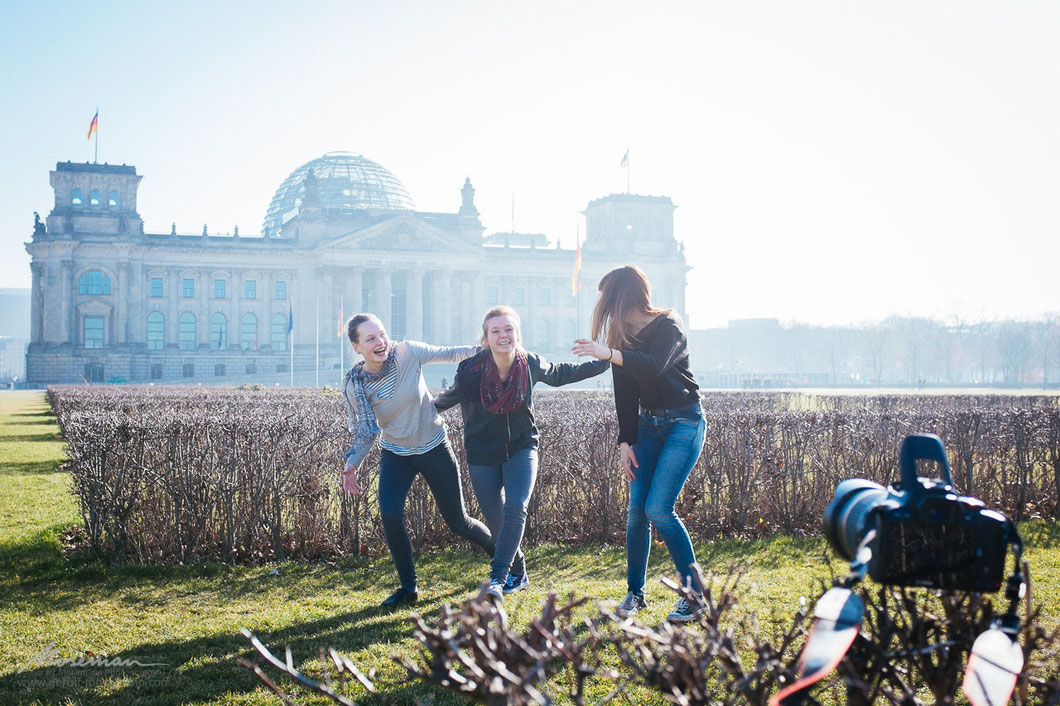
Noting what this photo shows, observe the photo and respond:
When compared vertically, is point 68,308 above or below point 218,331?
above

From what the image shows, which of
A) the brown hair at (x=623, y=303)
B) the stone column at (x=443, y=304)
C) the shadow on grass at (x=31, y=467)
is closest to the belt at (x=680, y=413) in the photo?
the brown hair at (x=623, y=303)

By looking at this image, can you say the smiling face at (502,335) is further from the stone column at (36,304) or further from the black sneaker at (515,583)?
the stone column at (36,304)

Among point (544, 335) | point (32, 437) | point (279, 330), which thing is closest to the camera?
point (32, 437)

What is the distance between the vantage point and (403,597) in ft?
19.0

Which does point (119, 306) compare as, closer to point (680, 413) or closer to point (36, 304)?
point (36, 304)

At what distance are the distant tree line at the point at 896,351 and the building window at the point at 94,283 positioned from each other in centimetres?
5555

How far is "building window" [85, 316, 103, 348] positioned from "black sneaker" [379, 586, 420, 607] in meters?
72.2

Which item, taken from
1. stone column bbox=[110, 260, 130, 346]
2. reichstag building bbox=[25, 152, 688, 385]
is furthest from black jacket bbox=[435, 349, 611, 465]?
stone column bbox=[110, 260, 130, 346]

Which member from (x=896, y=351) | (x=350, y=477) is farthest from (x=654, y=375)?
(x=896, y=351)

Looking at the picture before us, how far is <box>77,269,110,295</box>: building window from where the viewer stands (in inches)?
2709

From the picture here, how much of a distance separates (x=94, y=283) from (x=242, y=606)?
72.3 metres

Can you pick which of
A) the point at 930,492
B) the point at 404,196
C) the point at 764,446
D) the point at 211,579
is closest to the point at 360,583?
the point at 211,579

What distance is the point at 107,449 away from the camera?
7.02 m

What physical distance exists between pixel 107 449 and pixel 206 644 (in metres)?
2.70
